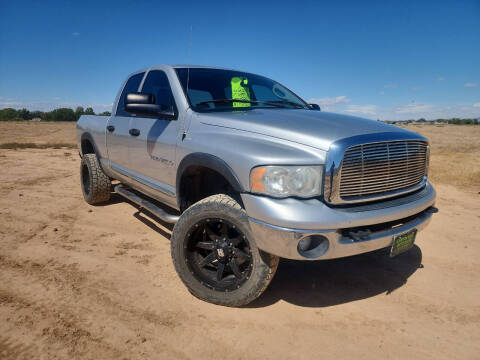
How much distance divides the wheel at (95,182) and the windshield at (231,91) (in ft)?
7.86

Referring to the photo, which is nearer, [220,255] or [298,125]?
[298,125]

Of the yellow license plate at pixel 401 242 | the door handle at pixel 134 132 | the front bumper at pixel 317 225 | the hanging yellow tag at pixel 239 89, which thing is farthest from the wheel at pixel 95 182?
the yellow license plate at pixel 401 242

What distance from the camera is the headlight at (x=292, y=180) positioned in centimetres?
199

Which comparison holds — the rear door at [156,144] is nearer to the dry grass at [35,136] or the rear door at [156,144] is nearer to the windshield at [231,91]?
the windshield at [231,91]

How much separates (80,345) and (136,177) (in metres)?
2.00

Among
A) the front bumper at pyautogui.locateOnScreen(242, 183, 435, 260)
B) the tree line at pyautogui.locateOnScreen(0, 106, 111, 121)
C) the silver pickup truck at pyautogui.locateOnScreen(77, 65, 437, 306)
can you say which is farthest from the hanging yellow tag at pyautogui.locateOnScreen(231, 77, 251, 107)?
the tree line at pyautogui.locateOnScreen(0, 106, 111, 121)

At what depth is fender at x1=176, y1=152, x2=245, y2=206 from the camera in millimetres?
2164

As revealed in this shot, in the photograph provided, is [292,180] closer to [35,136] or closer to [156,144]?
[156,144]

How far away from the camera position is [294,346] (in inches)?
79.4

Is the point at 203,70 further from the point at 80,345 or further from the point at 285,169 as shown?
the point at 80,345

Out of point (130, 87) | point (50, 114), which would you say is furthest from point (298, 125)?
point (50, 114)

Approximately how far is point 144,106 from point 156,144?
0.41 metres

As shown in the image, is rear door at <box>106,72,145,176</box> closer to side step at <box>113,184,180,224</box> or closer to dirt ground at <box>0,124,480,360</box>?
side step at <box>113,184,180,224</box>

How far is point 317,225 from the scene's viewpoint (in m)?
1.91
